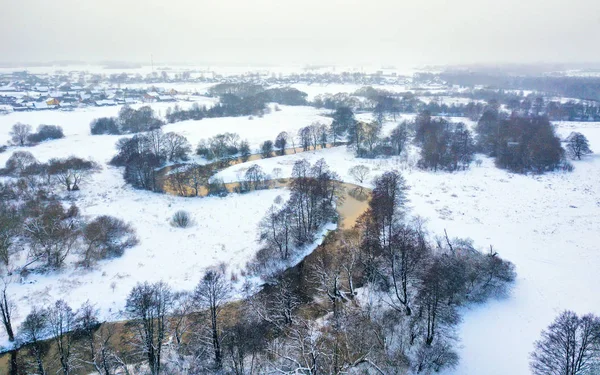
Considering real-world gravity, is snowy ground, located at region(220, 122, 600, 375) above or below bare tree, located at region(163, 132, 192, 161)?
below

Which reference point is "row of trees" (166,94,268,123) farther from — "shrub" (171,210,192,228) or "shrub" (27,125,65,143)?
"shrub" (171,210,192,228)

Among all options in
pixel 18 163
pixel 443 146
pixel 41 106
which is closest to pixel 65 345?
pixel 18 163

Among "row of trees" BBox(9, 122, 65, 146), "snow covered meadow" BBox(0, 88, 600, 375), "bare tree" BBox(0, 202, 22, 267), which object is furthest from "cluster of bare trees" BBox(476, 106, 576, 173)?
"row of trees" BBox(9, 122, 65, 146)

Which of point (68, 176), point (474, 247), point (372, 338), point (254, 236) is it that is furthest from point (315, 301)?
point (68, 176)

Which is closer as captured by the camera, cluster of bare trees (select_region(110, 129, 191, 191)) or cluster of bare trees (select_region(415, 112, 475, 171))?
cluster of bare trees (select_region(110, 129, 191, 191))

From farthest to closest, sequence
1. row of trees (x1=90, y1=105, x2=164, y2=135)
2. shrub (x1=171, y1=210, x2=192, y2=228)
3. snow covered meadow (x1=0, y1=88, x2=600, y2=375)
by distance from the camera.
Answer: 1. row of trees (x1=90, y1=105, x2=164, y2=135)
2. shrub (x1=171, y1=210, x2=192, y2=228)
3. snow covered meadow (x1=0, y1=88, x2=600, y2=375)

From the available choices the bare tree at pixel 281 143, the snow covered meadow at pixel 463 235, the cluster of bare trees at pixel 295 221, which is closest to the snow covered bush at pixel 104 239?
the snow covered meadow at pixel 463 235

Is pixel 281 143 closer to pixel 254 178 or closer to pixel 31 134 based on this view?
pixel 254 178

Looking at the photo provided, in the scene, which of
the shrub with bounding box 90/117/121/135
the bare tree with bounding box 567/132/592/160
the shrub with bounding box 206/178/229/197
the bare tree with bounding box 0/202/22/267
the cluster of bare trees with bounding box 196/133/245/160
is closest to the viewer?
the bare tree with bounding box 0/202/22/267

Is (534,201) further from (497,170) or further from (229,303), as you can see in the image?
(229,303)
